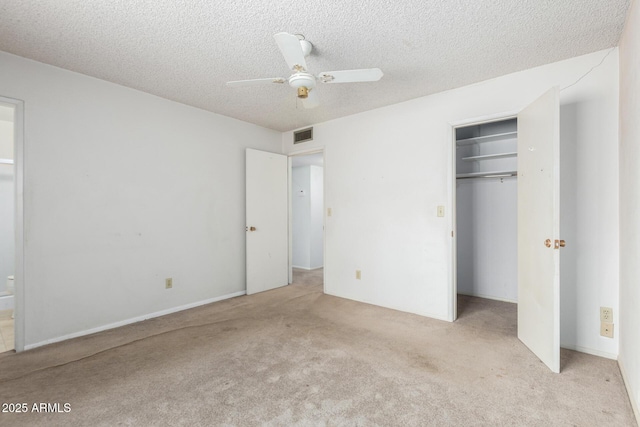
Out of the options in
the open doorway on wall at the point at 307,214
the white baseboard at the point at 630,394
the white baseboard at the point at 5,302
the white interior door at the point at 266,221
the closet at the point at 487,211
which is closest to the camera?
the white baseboard at the point at 630,394

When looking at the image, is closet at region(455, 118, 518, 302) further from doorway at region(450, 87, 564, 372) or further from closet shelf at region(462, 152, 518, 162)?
doorway at region(450, 87, 564, 372)

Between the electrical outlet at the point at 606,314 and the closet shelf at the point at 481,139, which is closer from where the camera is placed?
the electrical outlet at the point at 606,314

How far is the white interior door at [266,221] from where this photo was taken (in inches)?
159

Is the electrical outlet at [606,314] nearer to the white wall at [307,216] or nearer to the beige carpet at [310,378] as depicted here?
the beige carpet at [310,378]

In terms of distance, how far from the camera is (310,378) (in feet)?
6.45

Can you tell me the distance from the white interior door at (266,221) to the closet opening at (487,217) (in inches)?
93.8

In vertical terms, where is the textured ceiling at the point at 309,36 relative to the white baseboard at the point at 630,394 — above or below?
above

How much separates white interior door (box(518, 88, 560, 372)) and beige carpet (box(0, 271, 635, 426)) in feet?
0.68

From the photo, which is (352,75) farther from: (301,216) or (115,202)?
(301,216)

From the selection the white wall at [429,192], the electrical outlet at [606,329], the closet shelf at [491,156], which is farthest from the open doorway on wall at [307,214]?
the electrical outlet at [606,329]

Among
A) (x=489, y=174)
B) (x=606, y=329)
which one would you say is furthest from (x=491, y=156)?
(x=606, y=329)

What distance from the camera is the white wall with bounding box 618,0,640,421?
162cm

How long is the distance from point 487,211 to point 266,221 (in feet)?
9.61

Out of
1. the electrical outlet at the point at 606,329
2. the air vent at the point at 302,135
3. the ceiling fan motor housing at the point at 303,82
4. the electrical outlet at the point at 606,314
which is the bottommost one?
the electrical outlet at the point at 606,329
